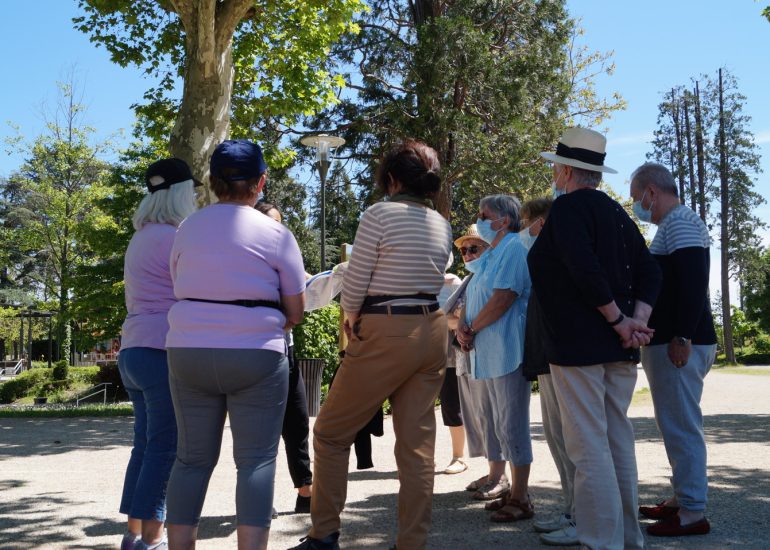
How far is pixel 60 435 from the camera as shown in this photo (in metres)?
9.86

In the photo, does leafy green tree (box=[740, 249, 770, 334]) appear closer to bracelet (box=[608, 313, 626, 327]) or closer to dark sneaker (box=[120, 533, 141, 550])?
bracelet (box=[608, 313, 626, 327])

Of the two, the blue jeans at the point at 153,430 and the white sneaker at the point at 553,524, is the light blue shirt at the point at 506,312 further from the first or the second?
the blue jeans at the point at 153,430

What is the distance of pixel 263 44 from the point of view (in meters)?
16.8

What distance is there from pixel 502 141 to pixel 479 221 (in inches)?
643

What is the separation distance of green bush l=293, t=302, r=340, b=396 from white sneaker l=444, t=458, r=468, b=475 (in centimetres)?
578

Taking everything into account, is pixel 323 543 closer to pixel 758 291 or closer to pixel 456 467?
pixel 456 467

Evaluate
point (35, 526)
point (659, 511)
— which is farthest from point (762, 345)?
point (35, 526)

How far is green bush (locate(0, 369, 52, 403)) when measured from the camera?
25344 mm

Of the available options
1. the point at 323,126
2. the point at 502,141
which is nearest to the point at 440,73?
the point at 502,141

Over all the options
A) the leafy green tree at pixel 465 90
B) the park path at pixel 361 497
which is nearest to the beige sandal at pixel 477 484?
the park path at pixel 361 497

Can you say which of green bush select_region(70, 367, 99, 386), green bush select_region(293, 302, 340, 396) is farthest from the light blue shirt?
green bush select_region(70, 367, 99, 386)

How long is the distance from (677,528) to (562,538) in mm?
722

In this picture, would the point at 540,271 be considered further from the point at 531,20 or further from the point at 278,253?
the point at 531,20

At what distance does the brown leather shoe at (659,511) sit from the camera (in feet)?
15.6
